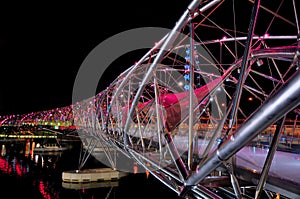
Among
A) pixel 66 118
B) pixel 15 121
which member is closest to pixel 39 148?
pixel 66 118

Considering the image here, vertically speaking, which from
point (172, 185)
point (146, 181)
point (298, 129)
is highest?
point (298, 129)

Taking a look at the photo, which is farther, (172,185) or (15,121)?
(15,121)

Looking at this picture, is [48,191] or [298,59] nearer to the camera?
[298,59]

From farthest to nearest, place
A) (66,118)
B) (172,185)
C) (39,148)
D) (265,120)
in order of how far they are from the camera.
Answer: (66,118)
(39,148)
(172,185)
(265,120)

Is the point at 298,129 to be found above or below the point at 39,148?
above

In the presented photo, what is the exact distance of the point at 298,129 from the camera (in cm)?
2577

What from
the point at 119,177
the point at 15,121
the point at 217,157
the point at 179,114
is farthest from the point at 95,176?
the point at 15,121

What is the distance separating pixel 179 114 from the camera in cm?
1109

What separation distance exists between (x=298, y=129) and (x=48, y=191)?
97.3 feet

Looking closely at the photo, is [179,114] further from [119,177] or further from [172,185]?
[119,177]

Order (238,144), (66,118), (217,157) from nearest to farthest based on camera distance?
(238,144)
(217,157)
(66,118)

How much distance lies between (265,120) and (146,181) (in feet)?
135

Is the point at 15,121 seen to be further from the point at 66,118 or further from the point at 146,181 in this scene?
the point at 146,181

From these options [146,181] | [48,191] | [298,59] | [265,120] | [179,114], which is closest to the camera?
[265,120]
